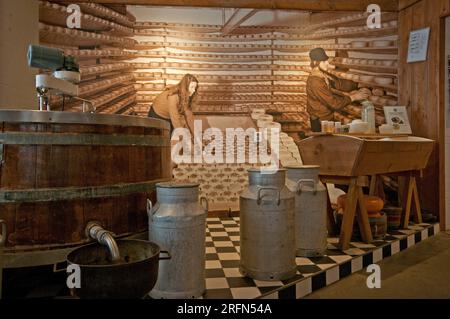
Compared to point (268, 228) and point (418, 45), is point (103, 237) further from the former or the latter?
point (418, 45)

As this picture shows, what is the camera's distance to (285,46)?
Answer: 5.10 m

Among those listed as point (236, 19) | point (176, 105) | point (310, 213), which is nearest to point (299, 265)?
point (310, 213)

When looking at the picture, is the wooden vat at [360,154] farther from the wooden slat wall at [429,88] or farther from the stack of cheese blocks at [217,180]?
the stack of cheese blocks at [217,180]

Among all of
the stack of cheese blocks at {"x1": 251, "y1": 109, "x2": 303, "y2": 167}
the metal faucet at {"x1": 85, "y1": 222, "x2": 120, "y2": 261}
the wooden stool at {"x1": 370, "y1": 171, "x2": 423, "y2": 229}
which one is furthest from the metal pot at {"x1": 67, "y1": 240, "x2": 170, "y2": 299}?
the stack of cheese blocks at {"x1": 251, "y1": 109, "x2": 303, "y2": 167}

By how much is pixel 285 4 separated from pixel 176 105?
6.61ft

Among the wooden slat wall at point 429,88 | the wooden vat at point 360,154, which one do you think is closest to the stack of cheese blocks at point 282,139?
the wooden vat at point 360,154

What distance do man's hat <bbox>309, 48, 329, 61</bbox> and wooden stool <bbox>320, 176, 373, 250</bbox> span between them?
7.90 ft

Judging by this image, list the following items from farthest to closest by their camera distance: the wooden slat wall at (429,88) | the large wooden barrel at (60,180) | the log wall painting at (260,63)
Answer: the log wall painting at (260,63) < the wooden slat wall at (429,88) < the large wooden barrel at (60,180)

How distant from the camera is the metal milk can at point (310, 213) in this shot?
287 cm

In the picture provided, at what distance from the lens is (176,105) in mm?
4957

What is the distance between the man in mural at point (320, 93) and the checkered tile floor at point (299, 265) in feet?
6.30
